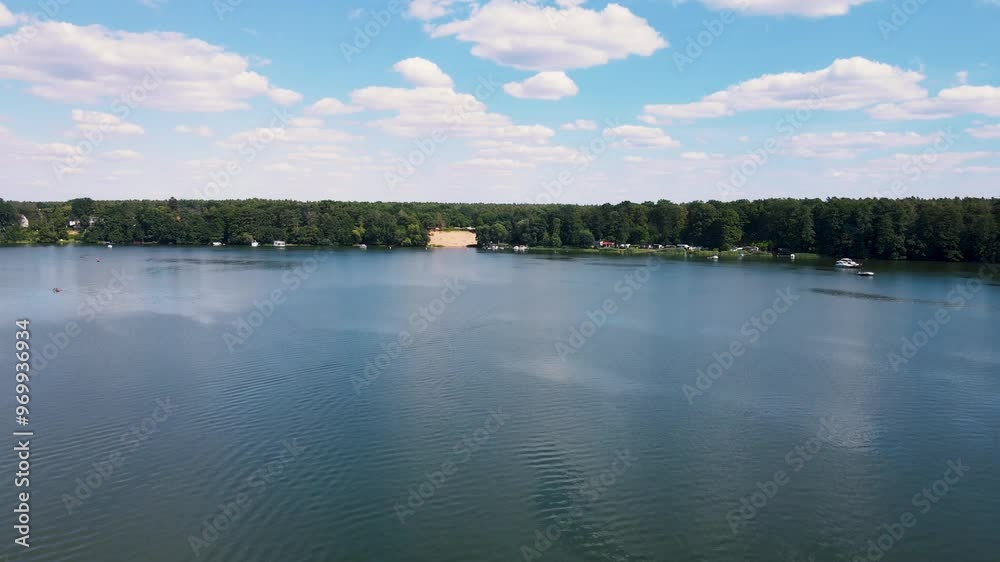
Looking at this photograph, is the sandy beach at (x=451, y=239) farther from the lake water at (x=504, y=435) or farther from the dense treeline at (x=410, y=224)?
the lake water at (x=504, y=435)

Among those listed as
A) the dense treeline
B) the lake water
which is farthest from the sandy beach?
the lake water

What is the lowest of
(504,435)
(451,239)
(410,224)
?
(504,435)

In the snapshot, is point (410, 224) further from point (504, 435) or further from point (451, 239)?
point (504, 435)

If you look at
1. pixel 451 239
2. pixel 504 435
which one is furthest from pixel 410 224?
pixel 504 435

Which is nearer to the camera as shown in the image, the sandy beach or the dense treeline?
the dense treeline

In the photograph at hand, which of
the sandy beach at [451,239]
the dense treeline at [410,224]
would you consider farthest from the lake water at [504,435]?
the sandy beach at [451,239]

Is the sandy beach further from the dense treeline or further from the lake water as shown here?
the lake water

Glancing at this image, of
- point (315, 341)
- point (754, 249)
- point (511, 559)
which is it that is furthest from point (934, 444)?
point (754, 249)
